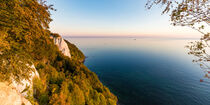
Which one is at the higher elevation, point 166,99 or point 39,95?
point 39,95

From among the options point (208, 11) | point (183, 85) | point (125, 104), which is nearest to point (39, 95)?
point (208, 11)

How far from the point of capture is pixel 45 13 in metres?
6.38

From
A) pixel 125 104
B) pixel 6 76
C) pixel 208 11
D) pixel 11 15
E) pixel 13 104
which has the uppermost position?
pixel 208 11

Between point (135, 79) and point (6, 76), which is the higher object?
point (6, 76)

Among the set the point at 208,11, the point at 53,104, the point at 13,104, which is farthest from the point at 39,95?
the point at 208,11

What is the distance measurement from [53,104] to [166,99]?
42.0 metres

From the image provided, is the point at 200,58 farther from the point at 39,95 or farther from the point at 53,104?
the point at 39,95

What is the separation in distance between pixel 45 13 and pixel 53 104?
942 centimetres

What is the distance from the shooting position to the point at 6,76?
177 inches

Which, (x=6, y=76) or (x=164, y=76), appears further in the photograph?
(x=164, y=76)

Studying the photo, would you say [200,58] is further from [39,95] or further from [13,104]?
[39,95]

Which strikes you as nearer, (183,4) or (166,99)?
(183,4)

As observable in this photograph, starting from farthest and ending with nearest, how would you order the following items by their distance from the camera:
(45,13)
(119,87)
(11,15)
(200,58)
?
(119,87), (45,13), (200,58), (11,15)

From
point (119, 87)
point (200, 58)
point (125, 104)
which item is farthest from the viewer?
point (119, 87)
